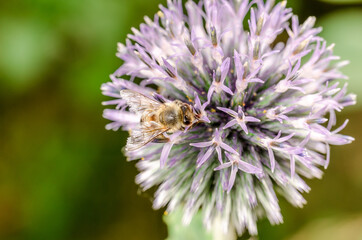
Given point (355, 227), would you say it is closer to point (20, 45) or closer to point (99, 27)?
point (99, 27)

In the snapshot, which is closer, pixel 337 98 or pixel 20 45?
pixel 337 98

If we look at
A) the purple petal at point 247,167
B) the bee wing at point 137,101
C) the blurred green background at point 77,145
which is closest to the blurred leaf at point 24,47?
the blurred green background at point 77,145

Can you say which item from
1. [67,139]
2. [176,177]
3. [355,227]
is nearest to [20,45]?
[67,139]

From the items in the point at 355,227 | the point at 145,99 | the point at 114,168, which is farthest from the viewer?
the point at 114,168

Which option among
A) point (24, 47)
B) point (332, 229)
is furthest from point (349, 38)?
point (24, 47)

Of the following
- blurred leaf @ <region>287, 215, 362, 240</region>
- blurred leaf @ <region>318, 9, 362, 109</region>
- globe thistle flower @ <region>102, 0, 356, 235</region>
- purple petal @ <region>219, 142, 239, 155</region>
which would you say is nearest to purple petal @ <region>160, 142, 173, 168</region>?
globe thistle flower @ <region>102, 0, 356, 235</region>
